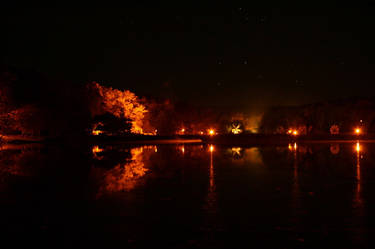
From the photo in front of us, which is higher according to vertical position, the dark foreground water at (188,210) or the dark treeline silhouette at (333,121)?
the dark treeline silhouette at (333,121)

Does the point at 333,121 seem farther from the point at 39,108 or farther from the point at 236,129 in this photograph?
the point at 39,108

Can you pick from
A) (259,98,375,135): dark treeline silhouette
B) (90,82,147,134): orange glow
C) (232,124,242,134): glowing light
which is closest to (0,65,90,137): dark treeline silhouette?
(90,82,147,134): orange glow

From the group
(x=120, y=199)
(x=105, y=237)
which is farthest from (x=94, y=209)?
(x=105, y=237)

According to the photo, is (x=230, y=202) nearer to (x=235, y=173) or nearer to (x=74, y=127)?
(x=235, y=173)

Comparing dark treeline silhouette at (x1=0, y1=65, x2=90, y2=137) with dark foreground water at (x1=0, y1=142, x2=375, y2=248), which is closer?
dark foreground water at (x1=0, y1=142, x2=375, y2=248)

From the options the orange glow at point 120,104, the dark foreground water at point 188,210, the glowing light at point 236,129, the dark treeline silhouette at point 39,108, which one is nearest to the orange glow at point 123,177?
the dark foreground water at point 188,210

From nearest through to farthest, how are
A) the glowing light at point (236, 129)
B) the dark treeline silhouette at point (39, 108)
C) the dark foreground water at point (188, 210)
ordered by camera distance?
the dark foreground water at point (188, 210) < the dark treeline silhouette at point (39, 108) < the glowing light at point (236, 129)

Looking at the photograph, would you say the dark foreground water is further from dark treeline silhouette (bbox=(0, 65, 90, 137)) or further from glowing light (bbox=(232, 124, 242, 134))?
glowing light (bbox=(232, 124, 242, 134))

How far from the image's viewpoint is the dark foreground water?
247 inches

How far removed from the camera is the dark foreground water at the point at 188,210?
20.6 ft

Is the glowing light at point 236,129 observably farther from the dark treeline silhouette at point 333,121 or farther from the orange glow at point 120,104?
the orange glow at point 120,104

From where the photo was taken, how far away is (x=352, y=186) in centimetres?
1138

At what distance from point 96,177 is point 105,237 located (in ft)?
23.8

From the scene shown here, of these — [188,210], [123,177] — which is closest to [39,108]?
[123,177]
